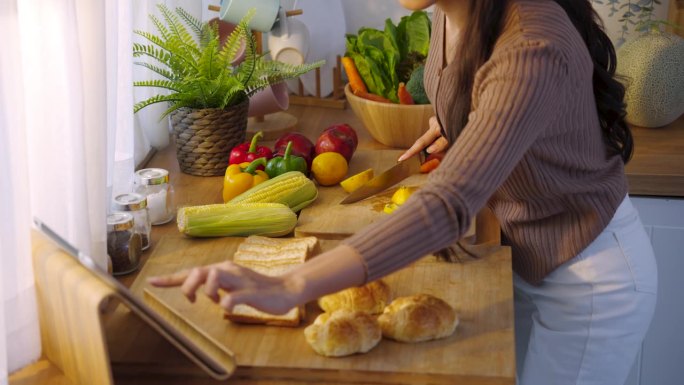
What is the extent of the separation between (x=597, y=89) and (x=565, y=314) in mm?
388

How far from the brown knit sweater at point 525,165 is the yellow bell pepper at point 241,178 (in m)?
0.45

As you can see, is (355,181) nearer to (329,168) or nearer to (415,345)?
(329,168)

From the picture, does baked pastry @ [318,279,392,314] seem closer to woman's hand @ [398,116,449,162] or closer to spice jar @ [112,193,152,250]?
spice jar @ [112,193,152,250]

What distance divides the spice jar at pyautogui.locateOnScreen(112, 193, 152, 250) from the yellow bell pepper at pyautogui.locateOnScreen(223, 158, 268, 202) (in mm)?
220

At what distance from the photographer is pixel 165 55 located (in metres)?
1.98

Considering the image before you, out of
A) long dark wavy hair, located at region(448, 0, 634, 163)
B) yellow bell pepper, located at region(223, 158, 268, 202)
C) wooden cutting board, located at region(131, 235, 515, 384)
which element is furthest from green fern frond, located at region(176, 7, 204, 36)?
long dark wavy hair, located at region(448, 0, 634, 163)

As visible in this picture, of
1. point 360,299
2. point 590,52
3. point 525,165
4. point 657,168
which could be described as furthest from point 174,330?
point 657,168

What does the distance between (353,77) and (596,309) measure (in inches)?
39.5

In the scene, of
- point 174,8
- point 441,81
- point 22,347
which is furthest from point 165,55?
point 22,347

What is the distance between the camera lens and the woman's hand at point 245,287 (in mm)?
1103

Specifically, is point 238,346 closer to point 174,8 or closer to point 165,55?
point 165,55

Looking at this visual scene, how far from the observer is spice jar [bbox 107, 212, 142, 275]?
1.60 m

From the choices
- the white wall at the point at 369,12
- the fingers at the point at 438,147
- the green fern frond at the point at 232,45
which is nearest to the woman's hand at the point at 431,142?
the fingers at the point at 438,147

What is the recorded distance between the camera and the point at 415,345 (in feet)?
4.33
